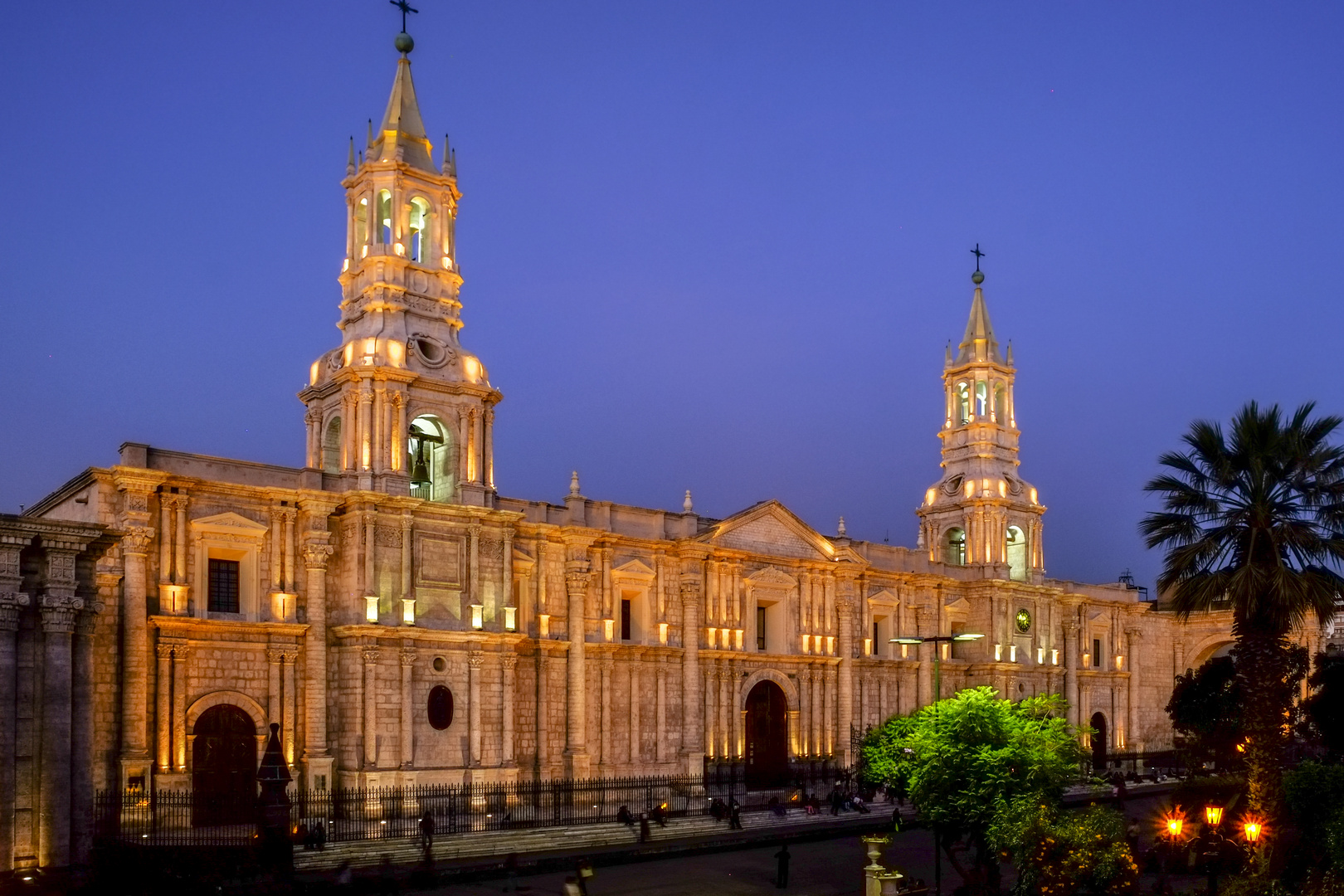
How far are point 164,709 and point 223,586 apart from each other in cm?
374

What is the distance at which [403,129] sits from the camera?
38.6 meters

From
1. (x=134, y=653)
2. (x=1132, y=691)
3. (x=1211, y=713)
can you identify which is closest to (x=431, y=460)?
(x=134, y=653)

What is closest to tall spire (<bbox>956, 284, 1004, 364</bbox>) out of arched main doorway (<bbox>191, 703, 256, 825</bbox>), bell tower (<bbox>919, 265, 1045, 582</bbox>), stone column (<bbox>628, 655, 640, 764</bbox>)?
bell tower (<bbox>919, 265, 1045, 582</bbox>)

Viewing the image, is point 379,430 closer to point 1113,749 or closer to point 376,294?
point 376,294

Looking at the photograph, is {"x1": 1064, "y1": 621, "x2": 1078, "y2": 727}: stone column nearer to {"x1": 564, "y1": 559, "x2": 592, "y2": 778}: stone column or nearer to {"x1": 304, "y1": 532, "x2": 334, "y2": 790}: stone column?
{"x1": 564, "y1": 559, "x2": 592, "y2": 778}: stone column

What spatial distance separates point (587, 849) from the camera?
3262 centimetres

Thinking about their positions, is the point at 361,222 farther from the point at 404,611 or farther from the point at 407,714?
the point at 407,714

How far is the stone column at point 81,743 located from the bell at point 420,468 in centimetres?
1620

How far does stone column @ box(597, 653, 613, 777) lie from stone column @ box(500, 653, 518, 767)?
4.27 m

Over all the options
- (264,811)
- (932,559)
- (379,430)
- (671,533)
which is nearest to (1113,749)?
(932,559)

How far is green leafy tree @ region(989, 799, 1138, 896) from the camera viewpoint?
21.4 meters

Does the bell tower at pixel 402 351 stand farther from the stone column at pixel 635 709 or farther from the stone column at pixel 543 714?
the stone column at pixel 635 709

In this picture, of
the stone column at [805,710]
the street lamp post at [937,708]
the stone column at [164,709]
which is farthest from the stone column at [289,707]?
the stone column at [805,710]

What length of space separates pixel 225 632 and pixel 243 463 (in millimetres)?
4497
